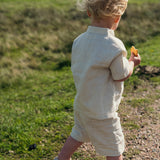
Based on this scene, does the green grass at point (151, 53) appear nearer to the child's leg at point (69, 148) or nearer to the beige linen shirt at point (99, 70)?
the child's leg at point (69, 148)

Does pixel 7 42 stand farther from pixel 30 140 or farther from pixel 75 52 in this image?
pixel 75 52

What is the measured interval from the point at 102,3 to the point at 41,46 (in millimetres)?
8802

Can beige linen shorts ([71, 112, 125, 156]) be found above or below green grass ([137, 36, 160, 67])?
above

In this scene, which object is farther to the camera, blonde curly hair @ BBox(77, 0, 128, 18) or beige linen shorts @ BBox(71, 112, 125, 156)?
beige linen shorts @ BBox(71, 112, 125, 156)

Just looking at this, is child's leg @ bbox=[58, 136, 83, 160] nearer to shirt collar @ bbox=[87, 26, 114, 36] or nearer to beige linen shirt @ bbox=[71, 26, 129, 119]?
beige linen shirt @ bbox=[71, 26, 129, 119]

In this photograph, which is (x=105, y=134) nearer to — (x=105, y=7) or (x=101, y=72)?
(x=101, y=72)

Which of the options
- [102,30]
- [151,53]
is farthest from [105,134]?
[151,53]

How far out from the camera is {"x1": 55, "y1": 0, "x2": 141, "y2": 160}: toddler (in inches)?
90.3

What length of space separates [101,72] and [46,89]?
157 inches

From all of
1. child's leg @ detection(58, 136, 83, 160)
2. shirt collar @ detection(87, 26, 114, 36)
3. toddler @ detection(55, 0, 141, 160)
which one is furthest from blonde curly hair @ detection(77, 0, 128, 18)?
child's leg @ detection(58, 136, 83, 160)

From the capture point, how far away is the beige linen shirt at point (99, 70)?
229 cm

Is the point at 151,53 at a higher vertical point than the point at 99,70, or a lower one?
lower

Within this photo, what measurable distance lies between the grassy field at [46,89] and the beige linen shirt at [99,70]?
114 cm

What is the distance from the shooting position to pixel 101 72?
7.76 feet
